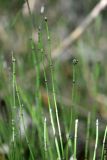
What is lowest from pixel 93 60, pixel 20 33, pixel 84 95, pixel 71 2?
pixel 84 95

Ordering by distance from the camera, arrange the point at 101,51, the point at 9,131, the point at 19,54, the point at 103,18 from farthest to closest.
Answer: the point at 103,18, the point at 101,51, the point at 19,54, the point at 9,131

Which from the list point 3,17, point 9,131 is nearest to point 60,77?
point 3,17

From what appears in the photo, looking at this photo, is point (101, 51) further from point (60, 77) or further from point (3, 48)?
point (3, 48)

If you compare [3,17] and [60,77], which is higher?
[3,17]

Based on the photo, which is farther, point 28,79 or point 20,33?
point 20,33

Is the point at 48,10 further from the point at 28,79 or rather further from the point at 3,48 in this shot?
the point at 28,79

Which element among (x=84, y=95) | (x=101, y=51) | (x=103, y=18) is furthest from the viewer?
(x=103, y=18)

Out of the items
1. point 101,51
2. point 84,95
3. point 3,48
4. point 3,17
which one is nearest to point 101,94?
point 84,95
